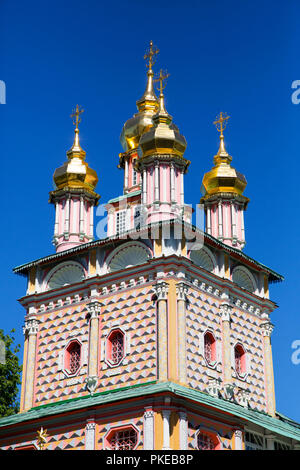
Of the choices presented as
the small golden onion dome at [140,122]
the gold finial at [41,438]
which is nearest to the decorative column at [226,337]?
the gold finial at [41,438]

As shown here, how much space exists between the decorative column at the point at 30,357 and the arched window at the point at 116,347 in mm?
2700

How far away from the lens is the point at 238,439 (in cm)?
2431

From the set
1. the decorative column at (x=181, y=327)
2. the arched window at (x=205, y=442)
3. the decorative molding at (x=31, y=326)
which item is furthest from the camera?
the decorative molding at (x=31, y=326)

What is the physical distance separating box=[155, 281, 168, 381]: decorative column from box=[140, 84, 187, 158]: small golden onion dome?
4.43 m

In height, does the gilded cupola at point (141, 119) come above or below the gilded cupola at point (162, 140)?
above

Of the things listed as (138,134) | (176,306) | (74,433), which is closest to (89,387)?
(74,433)

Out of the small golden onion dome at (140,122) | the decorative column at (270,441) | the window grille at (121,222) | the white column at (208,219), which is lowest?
the decorative column at (270,441)

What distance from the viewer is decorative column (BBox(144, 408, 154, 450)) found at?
22.5m

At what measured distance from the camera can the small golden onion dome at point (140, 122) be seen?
3070 centimetres

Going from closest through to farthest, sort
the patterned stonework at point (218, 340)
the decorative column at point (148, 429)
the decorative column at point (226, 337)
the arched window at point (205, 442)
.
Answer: the decorative column at point (148, 429), the arched window at point (205, 442), the patterned stonework at point (218, 340), the decorative column at point (226, 337)

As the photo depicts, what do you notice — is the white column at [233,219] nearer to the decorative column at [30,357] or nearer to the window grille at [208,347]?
the window grille at [208,347]

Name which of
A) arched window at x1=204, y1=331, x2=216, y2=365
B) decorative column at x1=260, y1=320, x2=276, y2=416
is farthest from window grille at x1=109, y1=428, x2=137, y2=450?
decorative column at x1=260, y1=320, x2=276, y2=416

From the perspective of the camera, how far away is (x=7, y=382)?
107 feet

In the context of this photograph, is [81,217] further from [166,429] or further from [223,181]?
[166,429]
